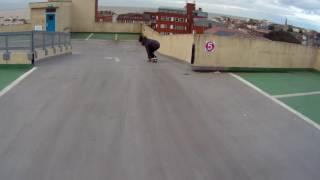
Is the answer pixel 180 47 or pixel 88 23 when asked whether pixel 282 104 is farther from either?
pixel 88 23

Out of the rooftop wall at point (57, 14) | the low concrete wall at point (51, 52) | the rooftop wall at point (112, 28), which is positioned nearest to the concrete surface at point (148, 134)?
the low concrete wall at point (51, 52)

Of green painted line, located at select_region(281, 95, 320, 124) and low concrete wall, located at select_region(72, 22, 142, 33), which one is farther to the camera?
low concrete wall, located at select_region(72, 22, 142, 33)

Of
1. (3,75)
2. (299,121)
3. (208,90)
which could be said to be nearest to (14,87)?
(3,75)

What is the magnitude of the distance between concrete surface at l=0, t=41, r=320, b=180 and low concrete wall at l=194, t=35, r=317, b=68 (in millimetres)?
3565

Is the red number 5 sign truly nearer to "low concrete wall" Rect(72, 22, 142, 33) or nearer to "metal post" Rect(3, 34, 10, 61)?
"metal post" Rect(3, 34, 10, 61)

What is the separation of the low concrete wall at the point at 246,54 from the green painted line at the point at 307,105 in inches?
184

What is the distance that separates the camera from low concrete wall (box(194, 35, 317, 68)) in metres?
16.7

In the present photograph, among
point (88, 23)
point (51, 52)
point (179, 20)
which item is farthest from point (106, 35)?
point (179, 20)

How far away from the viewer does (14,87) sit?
12.1 metres

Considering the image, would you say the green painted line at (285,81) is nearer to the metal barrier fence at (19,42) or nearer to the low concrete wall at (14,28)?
the metal barrier fence at (19,42)

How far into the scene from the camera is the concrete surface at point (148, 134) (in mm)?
6430

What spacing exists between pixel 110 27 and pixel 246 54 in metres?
35.3

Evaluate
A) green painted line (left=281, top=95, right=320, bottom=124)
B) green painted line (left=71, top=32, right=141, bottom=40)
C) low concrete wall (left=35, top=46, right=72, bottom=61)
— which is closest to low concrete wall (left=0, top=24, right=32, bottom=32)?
green painted line (left=71, top=32, right=141, bottom=40)

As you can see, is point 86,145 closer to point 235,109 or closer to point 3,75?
point 235,109
